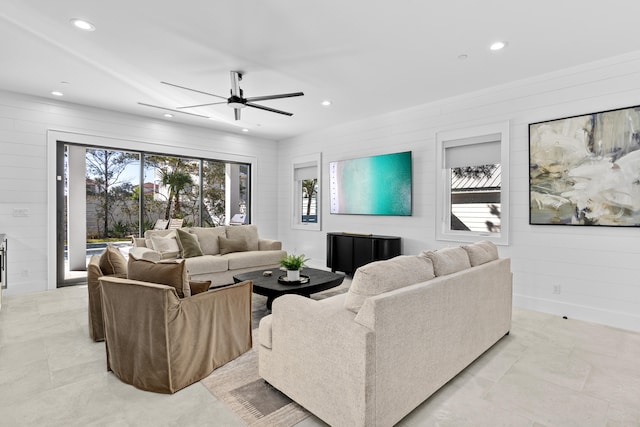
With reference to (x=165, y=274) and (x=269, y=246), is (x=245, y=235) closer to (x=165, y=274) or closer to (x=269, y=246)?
(x=269, y=246)

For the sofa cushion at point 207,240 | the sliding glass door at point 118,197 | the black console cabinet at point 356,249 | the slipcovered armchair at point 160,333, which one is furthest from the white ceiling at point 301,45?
the slipcovered armchair at point 160,333

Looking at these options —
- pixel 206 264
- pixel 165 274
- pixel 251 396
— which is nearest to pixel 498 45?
pixel 165 274

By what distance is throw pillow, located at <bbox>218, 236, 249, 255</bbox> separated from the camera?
5230 mm

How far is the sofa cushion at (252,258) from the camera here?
4.90 m

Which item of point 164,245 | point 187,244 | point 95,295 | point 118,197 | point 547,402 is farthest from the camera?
point 118,197

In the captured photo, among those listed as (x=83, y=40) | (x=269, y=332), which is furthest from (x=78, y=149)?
(x=269, y=332)

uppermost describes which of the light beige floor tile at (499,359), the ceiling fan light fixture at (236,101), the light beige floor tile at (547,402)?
the ceiling fan light fixture at (236,101)

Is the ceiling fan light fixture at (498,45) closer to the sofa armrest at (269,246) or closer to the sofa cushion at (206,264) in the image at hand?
the sofa armrest at (269,246)

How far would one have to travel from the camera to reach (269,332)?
6.79ft

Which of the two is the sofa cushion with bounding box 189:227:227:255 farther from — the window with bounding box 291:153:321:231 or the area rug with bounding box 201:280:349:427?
the area rug with bounding box 201:280:349:427

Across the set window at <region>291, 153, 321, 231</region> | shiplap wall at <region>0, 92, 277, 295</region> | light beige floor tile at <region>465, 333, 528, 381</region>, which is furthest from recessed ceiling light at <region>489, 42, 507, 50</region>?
shiplap wall at <region>0, 92, 277, 295</region>

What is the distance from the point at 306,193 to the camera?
704 centimetres

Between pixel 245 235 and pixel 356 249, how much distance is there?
1.85 meters

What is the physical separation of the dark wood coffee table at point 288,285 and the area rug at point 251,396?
0.78 m
